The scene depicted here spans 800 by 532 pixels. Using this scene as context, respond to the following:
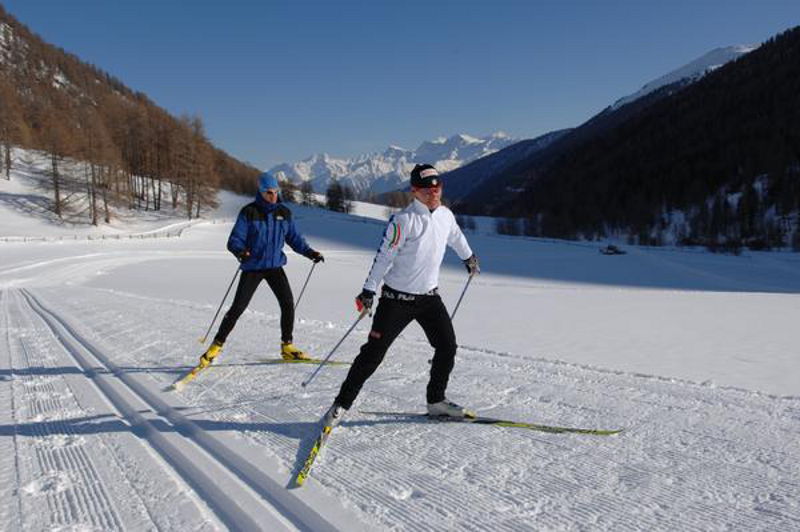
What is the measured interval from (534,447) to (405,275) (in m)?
1.48

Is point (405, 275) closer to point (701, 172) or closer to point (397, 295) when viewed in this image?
point (397, 295)

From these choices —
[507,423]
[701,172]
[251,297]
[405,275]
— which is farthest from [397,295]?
[701,172]

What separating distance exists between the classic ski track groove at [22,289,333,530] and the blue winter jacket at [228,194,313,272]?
1.76m

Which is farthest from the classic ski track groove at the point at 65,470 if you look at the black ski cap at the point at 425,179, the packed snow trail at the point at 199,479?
the black ski cap at the point at 425,179

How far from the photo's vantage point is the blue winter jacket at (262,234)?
5723mm

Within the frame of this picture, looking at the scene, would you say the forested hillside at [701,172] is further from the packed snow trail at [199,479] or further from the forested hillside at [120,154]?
the packed snow trail at [199,479]

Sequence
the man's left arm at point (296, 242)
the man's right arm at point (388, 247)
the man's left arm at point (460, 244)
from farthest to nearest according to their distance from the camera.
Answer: the man's left arm at point (296, 242)
the man's left arm at point (460, 244)
the man's right arm at point (388, 247)

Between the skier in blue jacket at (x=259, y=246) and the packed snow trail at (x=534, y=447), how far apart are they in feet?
2.07

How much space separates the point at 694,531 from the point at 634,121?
153 meters

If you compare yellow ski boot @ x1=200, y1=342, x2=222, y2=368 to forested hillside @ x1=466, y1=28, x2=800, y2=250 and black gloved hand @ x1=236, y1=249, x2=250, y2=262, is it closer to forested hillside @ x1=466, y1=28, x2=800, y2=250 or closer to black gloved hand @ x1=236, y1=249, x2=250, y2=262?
black gloved hand @ x1=236, y1=249, x2=250, y2=262

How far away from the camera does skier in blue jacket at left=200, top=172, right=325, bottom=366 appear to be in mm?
5741

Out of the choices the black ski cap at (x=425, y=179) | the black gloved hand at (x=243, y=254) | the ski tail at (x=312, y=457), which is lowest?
the ski tail at (x=312, y=457)

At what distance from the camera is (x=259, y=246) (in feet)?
19.1

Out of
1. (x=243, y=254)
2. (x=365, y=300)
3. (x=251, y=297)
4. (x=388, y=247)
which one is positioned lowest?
(x=251, y=297)
